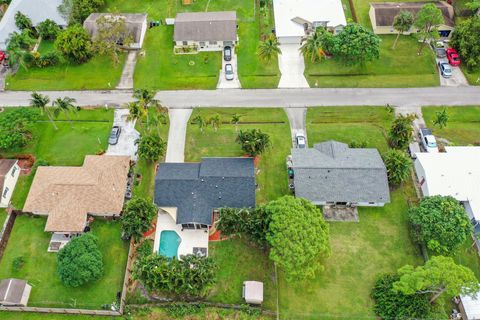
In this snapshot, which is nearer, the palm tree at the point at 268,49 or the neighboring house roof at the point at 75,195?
the neighboring house roof at the point at 75,195

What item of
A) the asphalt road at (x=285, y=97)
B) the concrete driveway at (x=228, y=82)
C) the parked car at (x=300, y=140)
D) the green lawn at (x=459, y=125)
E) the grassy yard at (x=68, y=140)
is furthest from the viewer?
the concrete driveway at (x=228, y=82)

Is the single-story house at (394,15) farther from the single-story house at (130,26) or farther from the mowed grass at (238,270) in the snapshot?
the mowed grass at (238,270)

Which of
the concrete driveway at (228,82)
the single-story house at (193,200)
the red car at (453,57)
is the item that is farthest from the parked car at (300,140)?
the red car at (453,57)

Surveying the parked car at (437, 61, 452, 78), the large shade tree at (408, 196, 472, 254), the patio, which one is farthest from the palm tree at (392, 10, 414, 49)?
the patio

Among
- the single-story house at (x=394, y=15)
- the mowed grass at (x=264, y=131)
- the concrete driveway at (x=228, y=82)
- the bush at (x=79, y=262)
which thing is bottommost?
the bush at (x=79, y=262)

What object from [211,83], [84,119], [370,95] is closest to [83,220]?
[84,119]

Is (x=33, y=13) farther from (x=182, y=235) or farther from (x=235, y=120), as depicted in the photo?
(x=182, y=235)

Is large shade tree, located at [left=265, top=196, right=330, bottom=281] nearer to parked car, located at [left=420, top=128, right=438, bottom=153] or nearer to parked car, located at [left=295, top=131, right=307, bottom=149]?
parked car, located at [left=295, top=131, right=307, bottom=149]
